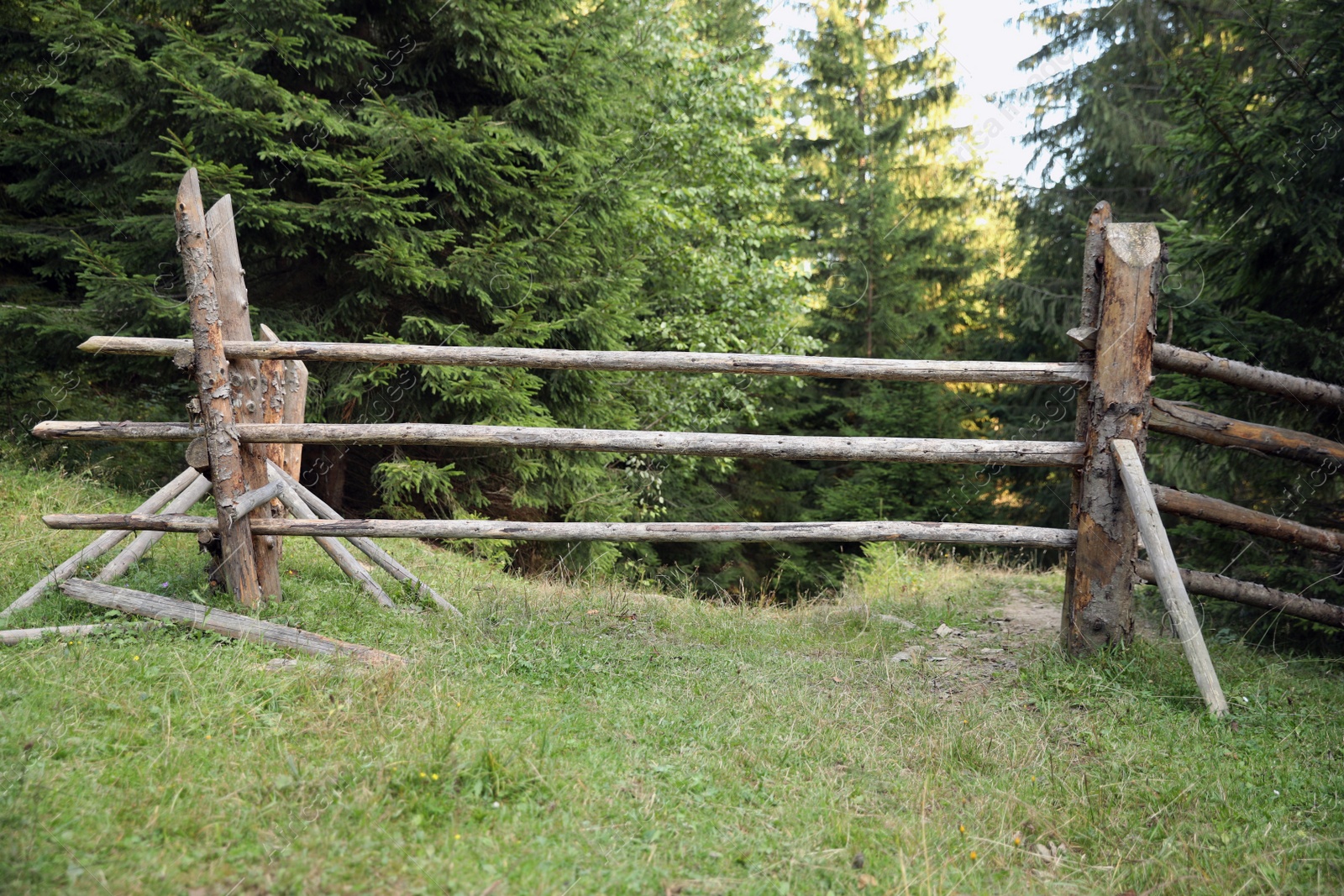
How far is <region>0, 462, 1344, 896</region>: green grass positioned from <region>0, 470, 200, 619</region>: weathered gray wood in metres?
0.10

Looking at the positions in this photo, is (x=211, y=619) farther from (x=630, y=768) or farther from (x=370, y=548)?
(x=630, y=768)

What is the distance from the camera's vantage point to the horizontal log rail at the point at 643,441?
4.34 meters

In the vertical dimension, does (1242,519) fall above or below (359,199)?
below

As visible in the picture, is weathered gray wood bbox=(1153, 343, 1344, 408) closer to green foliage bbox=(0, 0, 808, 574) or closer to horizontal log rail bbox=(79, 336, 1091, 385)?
horizontal log rail bbox=(79, 336, 1091, 385)

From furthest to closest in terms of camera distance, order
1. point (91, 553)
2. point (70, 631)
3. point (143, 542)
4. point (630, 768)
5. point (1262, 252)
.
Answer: point (1262, 252) → point (143, 542) → point (91, 553) → point (70, 631) → point (630, 768)

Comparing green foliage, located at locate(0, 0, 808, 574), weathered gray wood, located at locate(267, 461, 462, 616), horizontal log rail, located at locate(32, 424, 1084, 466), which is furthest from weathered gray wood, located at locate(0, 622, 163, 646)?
green foliage, located at locate(0, 0, 808, 574)

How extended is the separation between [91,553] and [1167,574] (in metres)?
5.67

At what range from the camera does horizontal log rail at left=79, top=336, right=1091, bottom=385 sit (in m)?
4.36

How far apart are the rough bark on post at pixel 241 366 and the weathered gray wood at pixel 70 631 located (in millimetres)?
742

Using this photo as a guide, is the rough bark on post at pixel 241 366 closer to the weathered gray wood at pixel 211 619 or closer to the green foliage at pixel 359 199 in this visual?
the weathered gray wood at pixel 211 619

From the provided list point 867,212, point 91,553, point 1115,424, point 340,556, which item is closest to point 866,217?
point 867,212

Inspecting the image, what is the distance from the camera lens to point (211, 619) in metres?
3.91

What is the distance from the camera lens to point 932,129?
57.9 ft

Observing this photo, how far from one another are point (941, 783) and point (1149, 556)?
174 centimetres
